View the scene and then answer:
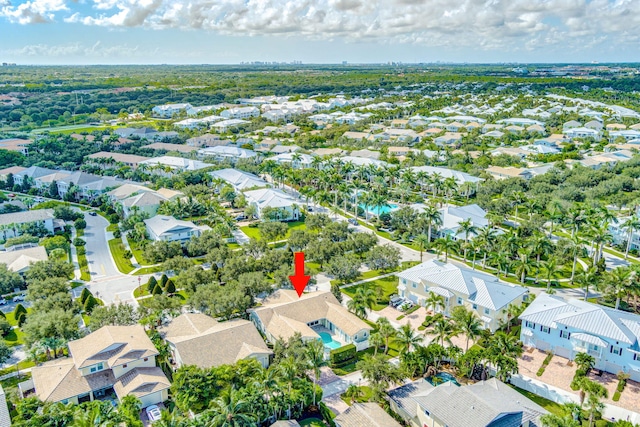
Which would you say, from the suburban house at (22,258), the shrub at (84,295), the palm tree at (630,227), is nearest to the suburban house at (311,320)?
the shrub at (84,295)

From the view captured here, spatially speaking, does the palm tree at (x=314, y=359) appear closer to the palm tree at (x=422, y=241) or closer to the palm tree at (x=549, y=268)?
the palm tree at (x=422, y=241)

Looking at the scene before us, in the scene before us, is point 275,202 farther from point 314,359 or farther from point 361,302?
point 314,359

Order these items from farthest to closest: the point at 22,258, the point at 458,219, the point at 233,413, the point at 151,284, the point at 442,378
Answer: the point at 458,219 < the point at 22,258 < the point at 151,284 < the point at 442,378 < the point at 233,413

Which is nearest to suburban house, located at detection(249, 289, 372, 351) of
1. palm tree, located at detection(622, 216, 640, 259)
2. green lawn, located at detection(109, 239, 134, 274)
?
green lawn, located at detection(109, 239, 134, 274)

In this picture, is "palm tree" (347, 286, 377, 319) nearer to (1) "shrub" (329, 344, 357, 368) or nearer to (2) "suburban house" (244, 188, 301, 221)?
(1) "shrub" (329, 344, 357, 368)

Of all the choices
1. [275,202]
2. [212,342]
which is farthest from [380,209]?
[212,342]

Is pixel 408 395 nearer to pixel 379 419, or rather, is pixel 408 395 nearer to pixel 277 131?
pixel 379 419
